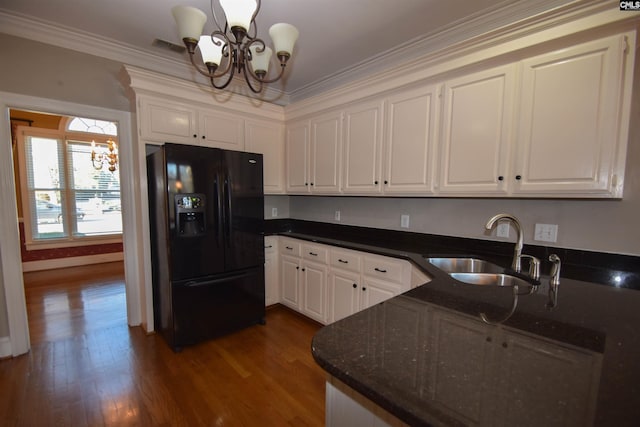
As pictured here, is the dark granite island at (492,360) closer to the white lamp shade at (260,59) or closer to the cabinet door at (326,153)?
the white lamp shade at (260,59)

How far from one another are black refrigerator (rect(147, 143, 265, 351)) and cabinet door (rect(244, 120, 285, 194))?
406 mm

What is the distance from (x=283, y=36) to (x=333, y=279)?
197cm

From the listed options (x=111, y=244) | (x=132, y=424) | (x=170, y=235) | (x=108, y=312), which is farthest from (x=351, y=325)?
(x=111, y=244)

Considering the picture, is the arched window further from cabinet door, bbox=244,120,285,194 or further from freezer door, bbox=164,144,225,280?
freezer door, bbox=164,144,225,280

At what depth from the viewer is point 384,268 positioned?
2.16m

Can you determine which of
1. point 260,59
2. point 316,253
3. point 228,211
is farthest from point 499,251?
point 228,211

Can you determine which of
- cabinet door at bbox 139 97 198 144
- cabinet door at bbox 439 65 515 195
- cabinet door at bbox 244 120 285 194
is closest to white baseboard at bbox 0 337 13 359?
cabinet door at bbox 139 97 198 144

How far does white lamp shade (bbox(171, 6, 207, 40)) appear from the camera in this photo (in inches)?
55.4

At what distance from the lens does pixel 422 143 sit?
2115mm

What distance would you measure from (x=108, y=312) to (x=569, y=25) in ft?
15.5

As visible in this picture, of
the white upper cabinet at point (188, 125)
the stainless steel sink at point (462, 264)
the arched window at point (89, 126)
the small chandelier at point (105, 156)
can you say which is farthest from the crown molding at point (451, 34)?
the arched window at point (89, 126)

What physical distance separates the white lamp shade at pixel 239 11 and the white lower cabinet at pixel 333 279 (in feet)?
5.82

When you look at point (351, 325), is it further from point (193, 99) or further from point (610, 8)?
point (193, 99)

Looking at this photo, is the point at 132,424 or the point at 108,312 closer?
the point at 132,424
